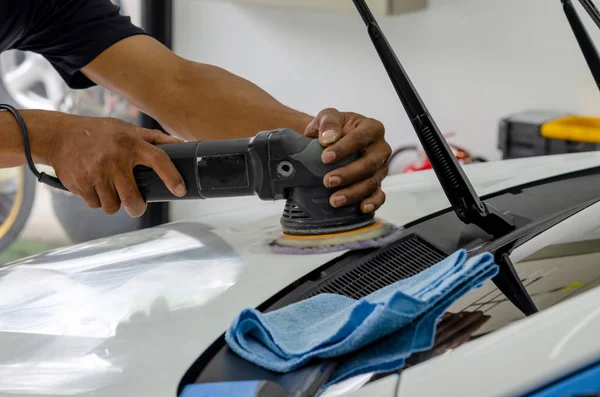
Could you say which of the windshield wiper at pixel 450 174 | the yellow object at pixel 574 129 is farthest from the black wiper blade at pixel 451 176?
the yellow object at pixel 574 129

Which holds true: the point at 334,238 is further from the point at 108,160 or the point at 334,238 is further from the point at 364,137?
the point at 108,160

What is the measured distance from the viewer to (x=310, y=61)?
2932mm

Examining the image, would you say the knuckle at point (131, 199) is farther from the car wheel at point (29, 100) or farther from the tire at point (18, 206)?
the tire at point (18, 206)

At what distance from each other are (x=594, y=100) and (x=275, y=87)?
122cm

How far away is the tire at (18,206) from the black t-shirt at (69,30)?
6.43 feet

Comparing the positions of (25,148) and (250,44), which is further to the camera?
(250,44)

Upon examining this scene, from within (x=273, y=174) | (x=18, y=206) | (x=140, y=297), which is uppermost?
(x=273, y=174)

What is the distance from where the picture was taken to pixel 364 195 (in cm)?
96

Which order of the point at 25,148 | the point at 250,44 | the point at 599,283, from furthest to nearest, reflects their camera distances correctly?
the point at 250,44 → the point at 25,148 → the point at 599,283

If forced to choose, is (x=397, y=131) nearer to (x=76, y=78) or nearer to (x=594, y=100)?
(x=594, y=100)

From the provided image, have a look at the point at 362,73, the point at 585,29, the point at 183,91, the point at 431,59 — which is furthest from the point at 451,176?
the point at 362,73

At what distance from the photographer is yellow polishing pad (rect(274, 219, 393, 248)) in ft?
3.05

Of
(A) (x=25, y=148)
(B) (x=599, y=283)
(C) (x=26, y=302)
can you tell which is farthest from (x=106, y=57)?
(B) (x=599, y=283)

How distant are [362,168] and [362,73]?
189 centimetres
